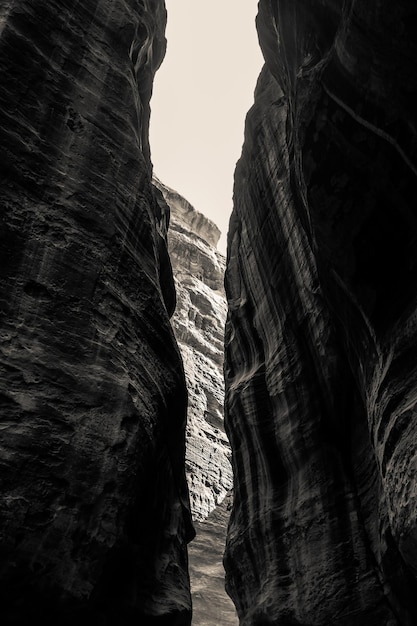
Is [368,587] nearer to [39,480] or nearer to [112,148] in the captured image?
[39,480]

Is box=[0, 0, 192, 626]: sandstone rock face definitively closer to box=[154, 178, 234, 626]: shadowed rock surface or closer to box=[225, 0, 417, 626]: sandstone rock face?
box=[225, 0, 417, 626]: sandstone rock face

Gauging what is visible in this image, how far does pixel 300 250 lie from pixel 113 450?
6521 millimetres

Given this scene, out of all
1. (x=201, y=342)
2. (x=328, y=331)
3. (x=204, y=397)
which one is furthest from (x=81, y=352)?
(x=201, y=342)

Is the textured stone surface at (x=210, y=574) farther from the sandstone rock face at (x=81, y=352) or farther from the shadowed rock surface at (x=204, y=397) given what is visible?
the sandstone rock face at (x=81, y=352)

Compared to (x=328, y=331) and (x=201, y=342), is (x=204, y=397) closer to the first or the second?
(x=201, y=342)

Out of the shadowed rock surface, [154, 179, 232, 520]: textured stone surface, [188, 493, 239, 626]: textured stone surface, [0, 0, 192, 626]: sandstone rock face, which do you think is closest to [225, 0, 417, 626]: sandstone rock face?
[0, 0, 192, 626]: sandstone rock face

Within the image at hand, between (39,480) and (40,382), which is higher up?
(40,382)

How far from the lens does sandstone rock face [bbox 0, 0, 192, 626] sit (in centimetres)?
610

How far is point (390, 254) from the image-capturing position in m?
7.26

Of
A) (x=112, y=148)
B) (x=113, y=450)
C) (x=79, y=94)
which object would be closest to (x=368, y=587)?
(x=113, y=450)

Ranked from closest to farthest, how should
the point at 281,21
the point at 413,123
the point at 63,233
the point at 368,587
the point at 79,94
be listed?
1. the point at 413,123
2. the point at 63,233
3. the point at 368,587
4. the point at 79,94
5. the point at 281,21

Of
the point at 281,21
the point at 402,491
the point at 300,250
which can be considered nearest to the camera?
the point at 402,491

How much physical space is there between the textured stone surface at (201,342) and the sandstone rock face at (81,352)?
20.7 meters

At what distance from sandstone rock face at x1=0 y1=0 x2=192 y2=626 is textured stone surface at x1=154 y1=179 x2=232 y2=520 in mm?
20735
